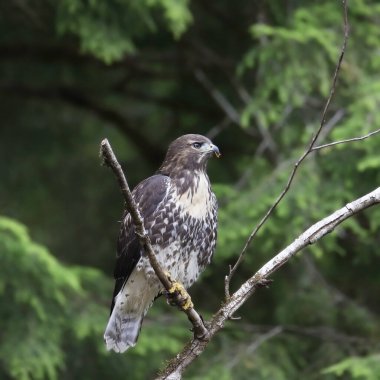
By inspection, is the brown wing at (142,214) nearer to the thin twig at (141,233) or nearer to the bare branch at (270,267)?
the thin twig at (141,233)

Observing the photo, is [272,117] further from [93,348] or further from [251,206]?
[93,348]

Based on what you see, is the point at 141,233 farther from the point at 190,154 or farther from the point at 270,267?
the point at 190,154

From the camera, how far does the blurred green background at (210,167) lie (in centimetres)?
709

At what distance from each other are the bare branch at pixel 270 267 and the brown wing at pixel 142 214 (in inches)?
36.1

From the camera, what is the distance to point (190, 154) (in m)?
5.61

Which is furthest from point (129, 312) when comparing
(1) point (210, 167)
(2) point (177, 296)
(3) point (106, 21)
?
(1) point (210, 167)

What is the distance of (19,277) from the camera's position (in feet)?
23.0

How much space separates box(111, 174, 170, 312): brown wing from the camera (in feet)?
17.5

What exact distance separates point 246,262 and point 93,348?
4.34ft

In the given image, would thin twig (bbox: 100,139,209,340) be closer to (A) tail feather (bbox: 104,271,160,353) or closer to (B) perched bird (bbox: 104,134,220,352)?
(B) perched bird (bbox: 104,134,220,352)

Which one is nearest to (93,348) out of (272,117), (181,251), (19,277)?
(19,277)

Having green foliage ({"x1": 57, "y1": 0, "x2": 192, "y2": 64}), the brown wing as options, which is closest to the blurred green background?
green foliage ({"x1": 57, "y1": 0, "x2": 192, "y2": 64})

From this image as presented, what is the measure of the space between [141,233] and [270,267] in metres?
0.55

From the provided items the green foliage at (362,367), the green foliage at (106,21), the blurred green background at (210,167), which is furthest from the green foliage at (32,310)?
the green foliage at (362,367)
